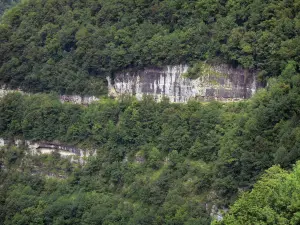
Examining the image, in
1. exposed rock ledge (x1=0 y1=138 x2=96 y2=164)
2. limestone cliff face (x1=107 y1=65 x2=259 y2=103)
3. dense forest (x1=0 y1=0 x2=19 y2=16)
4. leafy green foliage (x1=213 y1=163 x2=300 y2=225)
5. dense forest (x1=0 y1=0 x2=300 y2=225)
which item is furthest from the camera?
dense forest (x1=0 y1=0 x2=19 y2=16)

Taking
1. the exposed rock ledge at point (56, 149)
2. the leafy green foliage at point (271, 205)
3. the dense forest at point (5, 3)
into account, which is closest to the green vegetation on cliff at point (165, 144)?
the exposed rock ledge at point (56, 149)

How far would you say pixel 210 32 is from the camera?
1732 inches

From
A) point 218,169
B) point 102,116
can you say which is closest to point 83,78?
point 102,116

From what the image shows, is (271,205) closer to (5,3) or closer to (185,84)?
(185,84)

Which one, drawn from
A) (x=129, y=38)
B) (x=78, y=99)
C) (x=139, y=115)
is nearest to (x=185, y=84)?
(x=139, y=115)

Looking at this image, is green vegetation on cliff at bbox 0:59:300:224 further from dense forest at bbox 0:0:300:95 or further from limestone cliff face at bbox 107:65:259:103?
dense forest at bbox 0:0:300:95

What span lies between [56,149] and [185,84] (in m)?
14.2

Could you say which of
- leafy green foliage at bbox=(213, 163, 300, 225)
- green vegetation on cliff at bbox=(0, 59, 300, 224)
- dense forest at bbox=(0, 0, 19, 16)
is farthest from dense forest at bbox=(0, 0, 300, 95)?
dense forest at bbox=(0, 0, 19, 16)

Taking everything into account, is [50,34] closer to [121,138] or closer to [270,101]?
[121,138]

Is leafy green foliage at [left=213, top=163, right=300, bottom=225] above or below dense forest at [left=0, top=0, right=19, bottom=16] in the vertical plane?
below

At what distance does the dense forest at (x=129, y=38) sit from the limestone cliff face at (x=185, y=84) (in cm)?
85

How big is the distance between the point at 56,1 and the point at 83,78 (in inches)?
400

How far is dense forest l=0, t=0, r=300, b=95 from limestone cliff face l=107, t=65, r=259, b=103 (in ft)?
2.80

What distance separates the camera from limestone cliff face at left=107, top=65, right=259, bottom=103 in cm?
4238
